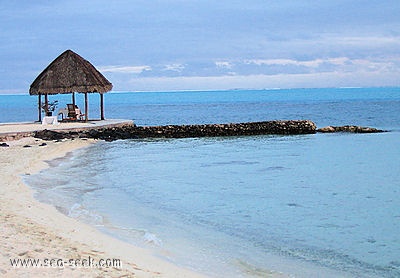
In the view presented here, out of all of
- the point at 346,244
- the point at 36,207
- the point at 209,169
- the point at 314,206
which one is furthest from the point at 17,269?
the point at 209,169

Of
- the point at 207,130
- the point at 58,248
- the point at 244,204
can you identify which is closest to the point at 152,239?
the point at 58,248

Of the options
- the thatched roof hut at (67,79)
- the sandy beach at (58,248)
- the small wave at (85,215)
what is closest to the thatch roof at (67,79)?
the thatched roof hut at (67,79)

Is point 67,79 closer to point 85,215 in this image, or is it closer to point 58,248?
point 85,215

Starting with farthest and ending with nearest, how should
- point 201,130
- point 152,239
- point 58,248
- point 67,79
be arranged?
point 201,130 < point 67,79 < point 152,239 < point 58,248

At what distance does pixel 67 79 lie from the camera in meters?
27.7

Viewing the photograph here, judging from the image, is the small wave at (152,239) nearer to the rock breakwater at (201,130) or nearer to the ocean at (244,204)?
the ocean at (244,204)

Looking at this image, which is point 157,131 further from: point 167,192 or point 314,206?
point 314,206

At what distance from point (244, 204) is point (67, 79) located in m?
17.8

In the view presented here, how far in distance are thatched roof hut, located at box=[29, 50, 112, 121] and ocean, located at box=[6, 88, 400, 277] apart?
6058 millimetres

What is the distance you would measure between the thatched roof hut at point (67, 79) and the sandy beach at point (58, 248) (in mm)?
17023

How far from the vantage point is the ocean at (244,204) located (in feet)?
25.6

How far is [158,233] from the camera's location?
29.1 ft

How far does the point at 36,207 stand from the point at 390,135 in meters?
23.9

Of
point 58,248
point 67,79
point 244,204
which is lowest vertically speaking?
point 244,204
